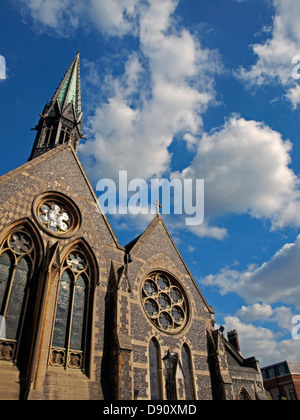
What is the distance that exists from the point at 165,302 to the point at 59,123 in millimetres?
15414

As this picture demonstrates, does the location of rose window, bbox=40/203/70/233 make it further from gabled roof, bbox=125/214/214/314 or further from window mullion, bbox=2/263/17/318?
gabled roof, bbox=125/214/214/314

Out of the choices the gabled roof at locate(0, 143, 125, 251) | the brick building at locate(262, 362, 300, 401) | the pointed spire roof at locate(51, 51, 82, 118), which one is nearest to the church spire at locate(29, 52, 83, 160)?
the pointed spire roof at locate(51, 51, 82, 118)

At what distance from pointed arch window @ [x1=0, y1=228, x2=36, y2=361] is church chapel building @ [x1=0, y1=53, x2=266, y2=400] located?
0.12ft

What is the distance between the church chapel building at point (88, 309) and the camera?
39.9ft

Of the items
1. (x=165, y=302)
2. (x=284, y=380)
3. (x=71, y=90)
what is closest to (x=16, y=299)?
(x=165, y=302)

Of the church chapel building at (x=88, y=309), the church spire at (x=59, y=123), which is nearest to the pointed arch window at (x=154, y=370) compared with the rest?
the church chapel building at (x=88, y=309)

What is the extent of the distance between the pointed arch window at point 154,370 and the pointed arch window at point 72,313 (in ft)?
12.8

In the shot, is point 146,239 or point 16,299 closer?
point 16,299

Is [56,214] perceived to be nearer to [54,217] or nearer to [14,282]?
[54,217]

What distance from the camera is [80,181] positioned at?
57.4 ft

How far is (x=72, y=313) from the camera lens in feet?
45.6

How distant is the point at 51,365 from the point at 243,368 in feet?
41.4
